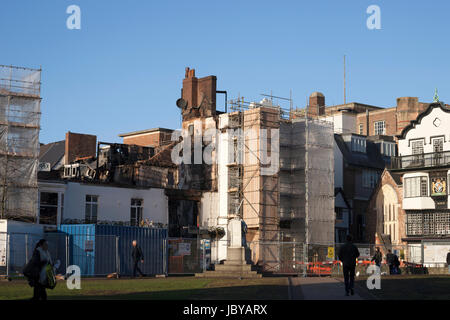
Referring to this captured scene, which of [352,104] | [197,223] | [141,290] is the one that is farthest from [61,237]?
[352,104]

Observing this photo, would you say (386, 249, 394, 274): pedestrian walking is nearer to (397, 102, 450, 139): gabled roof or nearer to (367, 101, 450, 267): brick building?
(367, 101, 450, 267): brick building

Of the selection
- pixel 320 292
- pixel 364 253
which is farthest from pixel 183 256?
pixel 320 292

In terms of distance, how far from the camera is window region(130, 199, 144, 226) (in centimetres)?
6344

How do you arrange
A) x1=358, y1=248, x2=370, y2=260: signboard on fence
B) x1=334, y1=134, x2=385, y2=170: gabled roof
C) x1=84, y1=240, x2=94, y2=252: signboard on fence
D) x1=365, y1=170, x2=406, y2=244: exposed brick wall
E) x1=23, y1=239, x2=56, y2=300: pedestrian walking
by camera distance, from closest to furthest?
1. x1=23, y1=239, x2=56, y2=300: pedestrian walking
2. x1=84, y1=240, x2=94, y2=252: signboard on fence
3. x1=358, y1=248, x2=370, y2=260: signboard on fence
4. x1=365, y1=170, x2=406, y2=244: exposed brick wall
5. x1=334, y1=134, x2=385, y2=170: gabled roof

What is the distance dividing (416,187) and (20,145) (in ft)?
111

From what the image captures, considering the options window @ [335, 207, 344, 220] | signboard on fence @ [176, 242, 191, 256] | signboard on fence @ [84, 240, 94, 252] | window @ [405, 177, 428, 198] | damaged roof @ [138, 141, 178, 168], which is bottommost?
signboard on fence @ [176, 242, 191, 256]

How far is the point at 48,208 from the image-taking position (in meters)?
57.8

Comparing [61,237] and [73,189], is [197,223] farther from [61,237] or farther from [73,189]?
[61,237]

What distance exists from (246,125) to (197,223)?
9751 millimetres

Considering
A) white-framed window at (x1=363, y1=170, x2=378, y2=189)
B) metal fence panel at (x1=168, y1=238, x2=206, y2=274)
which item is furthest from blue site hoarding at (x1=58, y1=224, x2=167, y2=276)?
white-framed window at (x1=363, y1=170, x2=378, y2=189)

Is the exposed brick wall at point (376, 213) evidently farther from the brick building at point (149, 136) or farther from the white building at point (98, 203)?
the brick building at point (149, 136)

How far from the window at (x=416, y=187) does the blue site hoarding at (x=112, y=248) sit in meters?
28.0

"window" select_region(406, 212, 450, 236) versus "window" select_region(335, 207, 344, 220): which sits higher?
"window" select_region(335, 207, 344, 220)

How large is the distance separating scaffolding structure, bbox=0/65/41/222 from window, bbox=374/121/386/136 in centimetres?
5221
